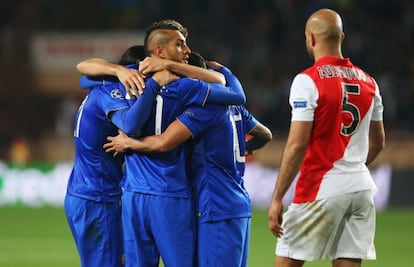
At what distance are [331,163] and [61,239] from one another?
807 cm

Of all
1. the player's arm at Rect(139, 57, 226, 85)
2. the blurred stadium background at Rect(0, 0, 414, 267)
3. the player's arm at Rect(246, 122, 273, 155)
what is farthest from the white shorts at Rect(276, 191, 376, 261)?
the blurred stadium background at Rect(0, 0, 414, 267)

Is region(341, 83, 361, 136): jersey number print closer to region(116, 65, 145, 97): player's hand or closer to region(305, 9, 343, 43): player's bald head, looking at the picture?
region(305, 9, 343, 43): player's bald head

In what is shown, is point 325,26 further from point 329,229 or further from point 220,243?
point 220,243

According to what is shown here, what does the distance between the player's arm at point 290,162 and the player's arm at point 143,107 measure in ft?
2.75

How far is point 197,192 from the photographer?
655cm

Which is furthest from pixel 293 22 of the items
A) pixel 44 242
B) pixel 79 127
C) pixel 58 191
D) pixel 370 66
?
pixel 79 127

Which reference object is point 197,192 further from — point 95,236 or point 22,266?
point 22,266

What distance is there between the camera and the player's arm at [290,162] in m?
6.50

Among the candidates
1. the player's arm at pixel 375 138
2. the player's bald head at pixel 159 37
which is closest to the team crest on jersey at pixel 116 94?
the player's bald head at pixel 159 37

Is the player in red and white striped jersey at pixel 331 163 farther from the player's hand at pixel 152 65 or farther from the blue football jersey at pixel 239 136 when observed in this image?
the player's hand at pixel 152 65

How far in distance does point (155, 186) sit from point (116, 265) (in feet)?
3.06

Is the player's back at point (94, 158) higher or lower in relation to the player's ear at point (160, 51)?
lower

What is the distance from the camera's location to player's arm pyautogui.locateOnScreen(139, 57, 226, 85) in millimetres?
6434

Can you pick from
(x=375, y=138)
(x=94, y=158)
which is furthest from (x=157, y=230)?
(x=375, y=138)
